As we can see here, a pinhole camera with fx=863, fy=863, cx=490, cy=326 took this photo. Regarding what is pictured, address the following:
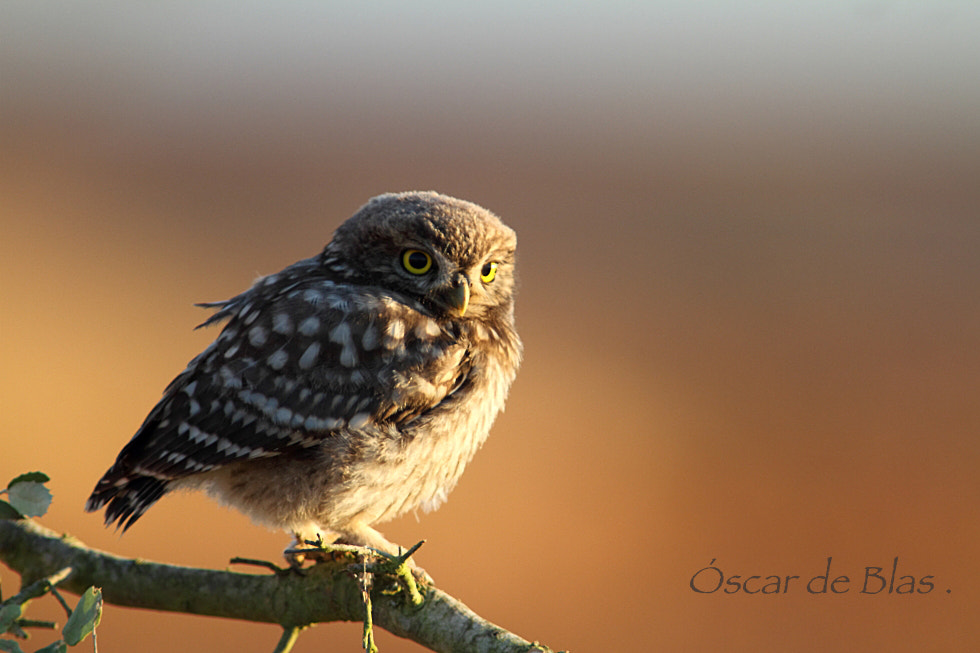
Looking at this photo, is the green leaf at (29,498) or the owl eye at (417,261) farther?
the owl eye at (417,261)

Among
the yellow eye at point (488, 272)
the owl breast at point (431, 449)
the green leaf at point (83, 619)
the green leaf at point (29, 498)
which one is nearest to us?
the green leaf at point (83, 619)

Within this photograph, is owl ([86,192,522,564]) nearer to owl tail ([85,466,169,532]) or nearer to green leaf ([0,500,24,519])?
owl tail ([85,466,169,532])

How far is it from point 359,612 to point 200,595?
51 cm

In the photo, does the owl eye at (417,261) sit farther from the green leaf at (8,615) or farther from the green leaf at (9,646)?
the green leaf at (9,646)

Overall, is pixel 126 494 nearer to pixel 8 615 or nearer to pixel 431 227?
pixel 8 615

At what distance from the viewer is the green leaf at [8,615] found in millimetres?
1823

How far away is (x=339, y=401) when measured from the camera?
2.72 metres

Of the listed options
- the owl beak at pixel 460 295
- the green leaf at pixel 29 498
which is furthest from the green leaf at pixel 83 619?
the owl beak at pixel 460 295

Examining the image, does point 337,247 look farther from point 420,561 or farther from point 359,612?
point 420,561

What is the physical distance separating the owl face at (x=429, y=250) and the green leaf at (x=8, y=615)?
156 cm

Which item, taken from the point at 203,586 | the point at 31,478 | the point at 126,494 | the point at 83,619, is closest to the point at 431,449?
the point at 203,586

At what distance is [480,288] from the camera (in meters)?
3.10

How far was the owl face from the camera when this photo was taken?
296 centimetres

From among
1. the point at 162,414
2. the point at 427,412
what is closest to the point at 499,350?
the point at 427,412
